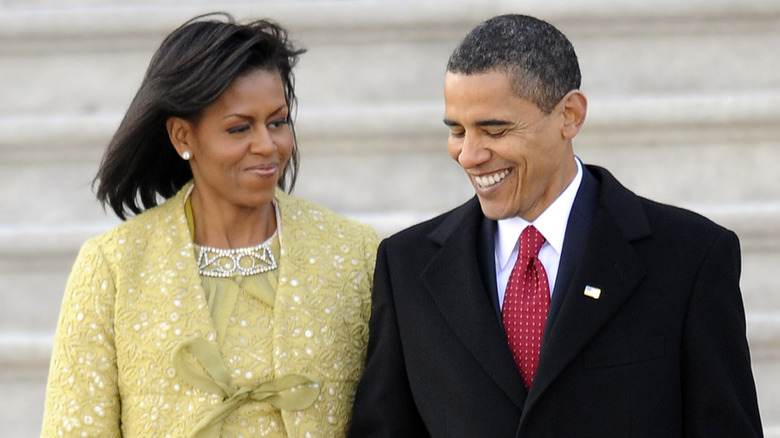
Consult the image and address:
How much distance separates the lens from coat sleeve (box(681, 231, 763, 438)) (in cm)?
250

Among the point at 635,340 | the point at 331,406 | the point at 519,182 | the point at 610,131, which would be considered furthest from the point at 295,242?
the point at 610,131

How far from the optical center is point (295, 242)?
9.50 ft

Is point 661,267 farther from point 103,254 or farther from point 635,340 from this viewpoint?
point 103,254

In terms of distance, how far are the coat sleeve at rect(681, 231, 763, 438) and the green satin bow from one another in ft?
2.54

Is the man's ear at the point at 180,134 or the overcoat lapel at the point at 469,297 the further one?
the man's ear at the point at 180,134

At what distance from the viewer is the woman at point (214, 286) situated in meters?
2.73

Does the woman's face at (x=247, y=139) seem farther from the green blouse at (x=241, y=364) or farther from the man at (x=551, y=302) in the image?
the man at (x=551, y=302)

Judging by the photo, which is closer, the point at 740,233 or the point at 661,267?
the point at 661,267

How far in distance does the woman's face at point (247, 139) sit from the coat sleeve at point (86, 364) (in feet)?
1.04

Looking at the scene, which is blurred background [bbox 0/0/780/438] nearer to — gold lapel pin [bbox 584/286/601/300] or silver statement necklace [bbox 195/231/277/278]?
silver statement necklace [bbox 195/231/277/278]

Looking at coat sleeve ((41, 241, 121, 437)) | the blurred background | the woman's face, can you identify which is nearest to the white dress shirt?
the woman's face

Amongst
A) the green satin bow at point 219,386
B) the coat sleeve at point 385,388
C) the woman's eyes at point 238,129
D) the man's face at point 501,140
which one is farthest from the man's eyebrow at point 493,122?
the green satin bow at point 219,386

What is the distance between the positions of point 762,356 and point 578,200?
182cm

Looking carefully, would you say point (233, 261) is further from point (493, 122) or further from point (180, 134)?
point (493, 122)
